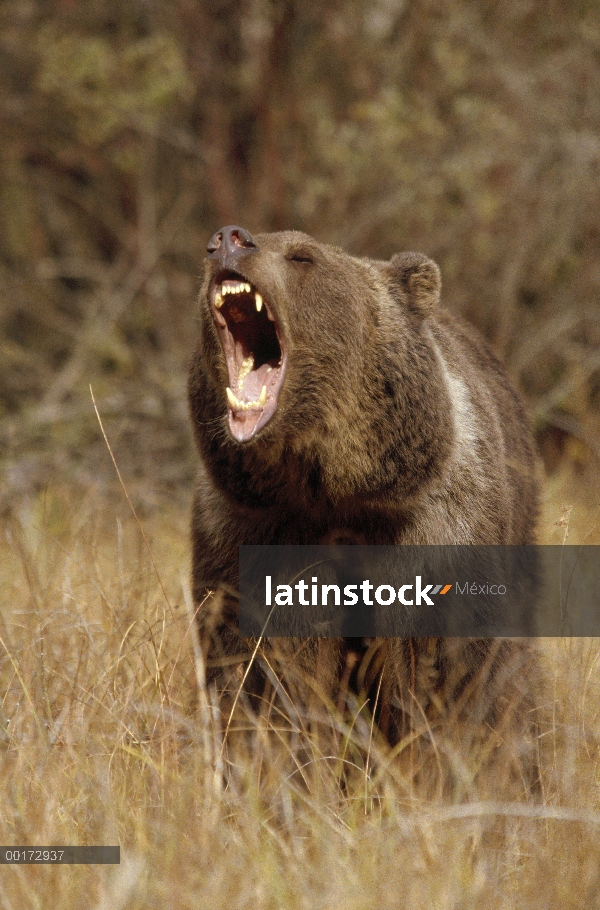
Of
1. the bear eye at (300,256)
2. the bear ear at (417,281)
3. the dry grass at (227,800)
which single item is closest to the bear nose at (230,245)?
the bear eye at (300,256)

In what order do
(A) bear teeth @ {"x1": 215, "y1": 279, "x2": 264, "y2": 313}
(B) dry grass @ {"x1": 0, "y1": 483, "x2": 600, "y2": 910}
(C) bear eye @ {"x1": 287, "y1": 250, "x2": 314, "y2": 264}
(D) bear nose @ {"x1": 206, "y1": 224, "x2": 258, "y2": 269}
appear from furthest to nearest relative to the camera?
(C) bear eye @ {"x1": 287, "y1": 250, "x2": 314, "y2": 264} < (A) bear teeth @ {"x1": 215, "y1": 279, "x2": 264, "y2": 313} < (D) bear nose @ {"x1": 206, "y1": 224, "x2": 258, "y2": 269} < (B) dry grass @ {"x1": 0, "y1": 483, "x2": 600, "y2": 910}

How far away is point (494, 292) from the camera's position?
9.57 m

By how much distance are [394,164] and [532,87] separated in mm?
1244

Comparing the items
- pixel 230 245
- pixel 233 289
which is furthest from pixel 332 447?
pixel 230 245

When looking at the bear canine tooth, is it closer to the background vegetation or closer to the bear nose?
the bear nose

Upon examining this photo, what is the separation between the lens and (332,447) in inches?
137

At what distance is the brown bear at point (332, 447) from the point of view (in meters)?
3.45

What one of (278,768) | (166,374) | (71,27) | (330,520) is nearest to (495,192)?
(166,374)

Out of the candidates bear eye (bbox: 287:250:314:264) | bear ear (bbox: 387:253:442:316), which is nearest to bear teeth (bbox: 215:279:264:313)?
bear eye (bbox: 287:250:314:264)

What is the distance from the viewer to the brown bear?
3.45 m

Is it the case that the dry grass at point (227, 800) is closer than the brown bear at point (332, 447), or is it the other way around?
the dry grass at point (227, 800)

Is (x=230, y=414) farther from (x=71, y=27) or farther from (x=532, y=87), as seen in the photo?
(x=71, y=27)

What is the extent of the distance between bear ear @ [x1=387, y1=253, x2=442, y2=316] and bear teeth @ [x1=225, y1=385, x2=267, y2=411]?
26.9 inches

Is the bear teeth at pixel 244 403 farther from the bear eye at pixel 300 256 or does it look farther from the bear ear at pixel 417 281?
the bear ear at pixel 417 281
